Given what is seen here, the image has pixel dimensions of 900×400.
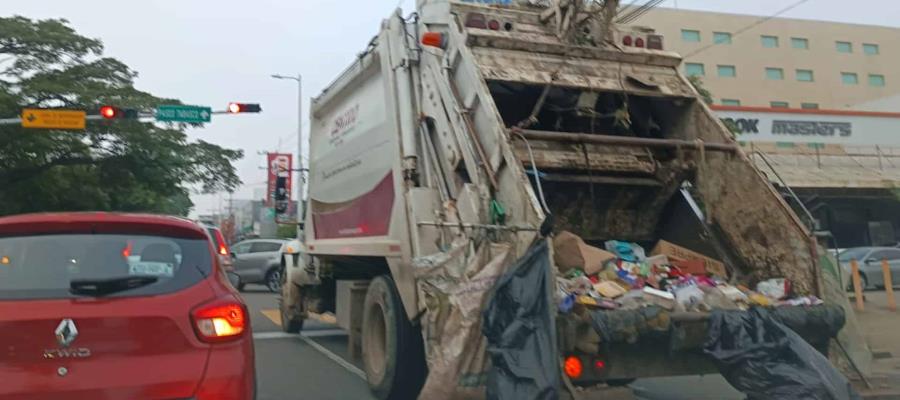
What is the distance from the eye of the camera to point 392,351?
19.8 ft

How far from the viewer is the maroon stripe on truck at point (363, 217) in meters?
6.66

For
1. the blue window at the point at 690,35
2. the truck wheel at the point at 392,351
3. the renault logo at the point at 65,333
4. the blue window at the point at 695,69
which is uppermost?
the blue window at the point at 690,35

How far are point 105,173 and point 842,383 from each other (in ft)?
96.3

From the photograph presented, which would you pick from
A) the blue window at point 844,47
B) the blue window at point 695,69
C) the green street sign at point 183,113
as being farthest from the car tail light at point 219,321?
the blue window at point 844,47

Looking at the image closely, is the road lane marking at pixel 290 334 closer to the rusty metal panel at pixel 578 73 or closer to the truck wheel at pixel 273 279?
the rusty metal panel at pixel 578 73

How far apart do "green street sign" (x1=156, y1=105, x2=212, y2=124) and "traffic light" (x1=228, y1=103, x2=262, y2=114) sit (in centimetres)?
147

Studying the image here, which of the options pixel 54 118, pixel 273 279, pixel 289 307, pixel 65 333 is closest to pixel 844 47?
pixel 273 279

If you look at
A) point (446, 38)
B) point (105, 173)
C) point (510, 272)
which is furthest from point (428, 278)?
point (105, 173)

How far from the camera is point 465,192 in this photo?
549 centimetres

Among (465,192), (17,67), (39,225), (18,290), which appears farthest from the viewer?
(17,67)

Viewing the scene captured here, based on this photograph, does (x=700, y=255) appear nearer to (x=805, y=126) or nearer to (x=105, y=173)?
(x=805, y=126)

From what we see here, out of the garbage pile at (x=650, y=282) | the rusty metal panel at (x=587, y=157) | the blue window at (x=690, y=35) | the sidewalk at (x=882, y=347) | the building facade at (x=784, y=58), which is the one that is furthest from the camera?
the building facade at (x=784, y=58)

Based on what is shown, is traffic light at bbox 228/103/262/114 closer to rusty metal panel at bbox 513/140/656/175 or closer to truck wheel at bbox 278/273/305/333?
truck wheel at bbox 278/273/305/333

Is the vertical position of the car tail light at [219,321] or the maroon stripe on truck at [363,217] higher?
the maroon stripe on truck at [363,217]
